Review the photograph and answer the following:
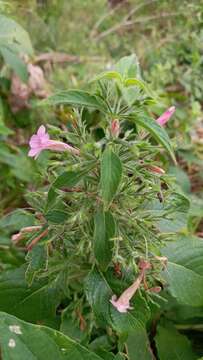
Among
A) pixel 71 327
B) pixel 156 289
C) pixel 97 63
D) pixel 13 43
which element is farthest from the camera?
pixel 97 63

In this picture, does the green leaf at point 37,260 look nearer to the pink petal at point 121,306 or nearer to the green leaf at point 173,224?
the pink petal at point 121,306

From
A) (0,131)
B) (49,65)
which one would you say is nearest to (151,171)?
(0,131)

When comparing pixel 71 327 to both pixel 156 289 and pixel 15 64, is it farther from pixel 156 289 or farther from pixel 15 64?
pixel 15 64

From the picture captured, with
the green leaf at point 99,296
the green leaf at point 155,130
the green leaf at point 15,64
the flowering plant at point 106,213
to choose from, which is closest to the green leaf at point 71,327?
the flowering plant at point 106,213

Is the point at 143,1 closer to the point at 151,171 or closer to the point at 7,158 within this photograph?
the point at 7,158

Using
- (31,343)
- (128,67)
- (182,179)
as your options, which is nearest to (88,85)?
(182,179)

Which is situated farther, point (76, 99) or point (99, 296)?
point (99, 296)
